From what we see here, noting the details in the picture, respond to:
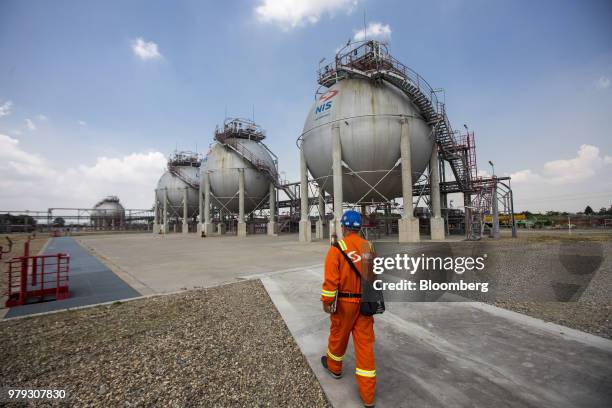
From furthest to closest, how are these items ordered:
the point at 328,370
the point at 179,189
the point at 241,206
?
the point at 179,189 < the point at 241,206 < the point at 328,370

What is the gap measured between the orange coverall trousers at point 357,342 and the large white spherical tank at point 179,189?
46912mm

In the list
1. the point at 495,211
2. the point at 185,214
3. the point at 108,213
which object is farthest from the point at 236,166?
the point at 108,213

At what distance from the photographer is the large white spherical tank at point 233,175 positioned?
3362cm

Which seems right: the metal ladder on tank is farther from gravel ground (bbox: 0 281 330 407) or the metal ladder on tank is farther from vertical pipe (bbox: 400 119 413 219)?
gravel ground (bbox: 0 281 330 407)

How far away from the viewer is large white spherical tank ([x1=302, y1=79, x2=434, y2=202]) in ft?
59.6

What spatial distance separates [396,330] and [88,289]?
8.19 m

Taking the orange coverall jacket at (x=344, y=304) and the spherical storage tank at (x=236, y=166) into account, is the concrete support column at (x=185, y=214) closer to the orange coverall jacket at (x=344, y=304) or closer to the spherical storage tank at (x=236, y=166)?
the spherical storage tank at (x=236, y=166)

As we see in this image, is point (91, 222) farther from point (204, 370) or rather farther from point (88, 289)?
point (204, 370)

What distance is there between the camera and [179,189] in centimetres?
4656

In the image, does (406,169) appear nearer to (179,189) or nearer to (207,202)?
(207,202)

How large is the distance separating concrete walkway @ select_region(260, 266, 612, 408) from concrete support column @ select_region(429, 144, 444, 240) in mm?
15414

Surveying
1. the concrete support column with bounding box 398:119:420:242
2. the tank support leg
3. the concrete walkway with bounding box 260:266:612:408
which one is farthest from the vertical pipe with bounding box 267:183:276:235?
the concrete walkway with bounding box 260:266:612:408

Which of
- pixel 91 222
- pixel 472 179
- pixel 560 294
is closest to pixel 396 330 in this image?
Answer: pixel 560 294

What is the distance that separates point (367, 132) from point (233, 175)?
20484 millimetres
